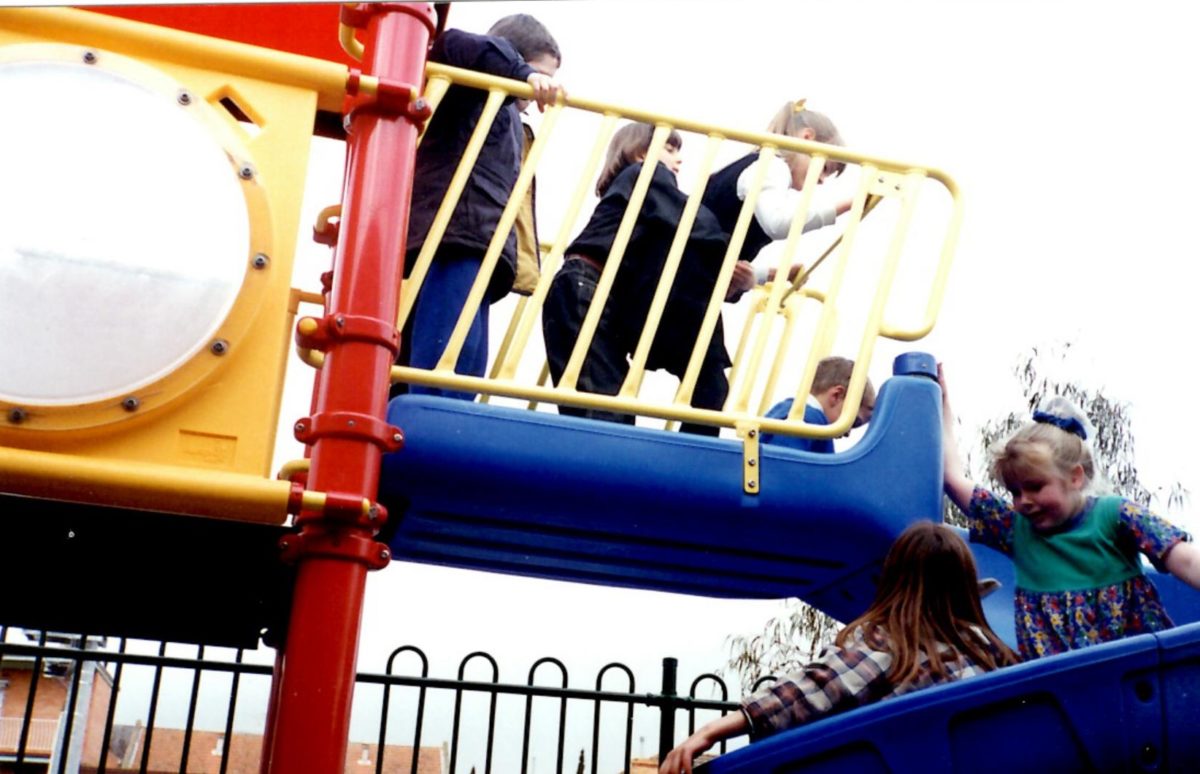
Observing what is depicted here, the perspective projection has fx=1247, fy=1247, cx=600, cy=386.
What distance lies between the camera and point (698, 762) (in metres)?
2.16

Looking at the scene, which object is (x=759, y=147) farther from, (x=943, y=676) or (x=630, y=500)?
(x=943, y=676)

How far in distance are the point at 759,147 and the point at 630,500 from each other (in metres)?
0.96

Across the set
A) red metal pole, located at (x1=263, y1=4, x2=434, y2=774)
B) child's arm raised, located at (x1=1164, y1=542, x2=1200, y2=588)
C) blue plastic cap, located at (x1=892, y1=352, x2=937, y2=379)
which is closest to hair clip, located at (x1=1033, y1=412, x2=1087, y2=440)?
blue plastic cap, located at (x1=892, y1=352, x2=937, y2=379)

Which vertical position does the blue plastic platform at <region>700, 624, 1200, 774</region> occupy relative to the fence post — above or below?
below

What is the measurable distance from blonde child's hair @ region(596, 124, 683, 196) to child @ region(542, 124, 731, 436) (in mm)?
147

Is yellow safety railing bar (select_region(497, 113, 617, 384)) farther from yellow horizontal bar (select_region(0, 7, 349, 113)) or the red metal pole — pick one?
yellow horizontal bar (select_region(0, 7, 349, 113))

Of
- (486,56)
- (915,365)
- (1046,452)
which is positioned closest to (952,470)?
(1046,452)

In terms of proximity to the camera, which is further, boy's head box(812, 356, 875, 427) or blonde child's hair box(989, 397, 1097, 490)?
boy's head box(812, 356, 875, 427)

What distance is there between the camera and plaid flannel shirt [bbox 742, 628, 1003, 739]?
2.19m

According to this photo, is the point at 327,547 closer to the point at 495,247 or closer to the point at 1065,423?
the point at 495,247

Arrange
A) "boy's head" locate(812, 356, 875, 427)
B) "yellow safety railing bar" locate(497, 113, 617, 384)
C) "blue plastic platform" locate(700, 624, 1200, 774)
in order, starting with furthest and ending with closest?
"boy's head" locate(812, 356, 875, 427)
"yellow safety railing bar" locate(497, 113, 617, 384)
"blue plastic platform" locate(700, 624, 1200, 774)

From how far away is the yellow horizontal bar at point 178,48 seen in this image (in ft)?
7.27

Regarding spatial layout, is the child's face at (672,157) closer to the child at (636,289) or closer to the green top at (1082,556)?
the child at (636,289)

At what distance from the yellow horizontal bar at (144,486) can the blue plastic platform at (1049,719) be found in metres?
1.02
